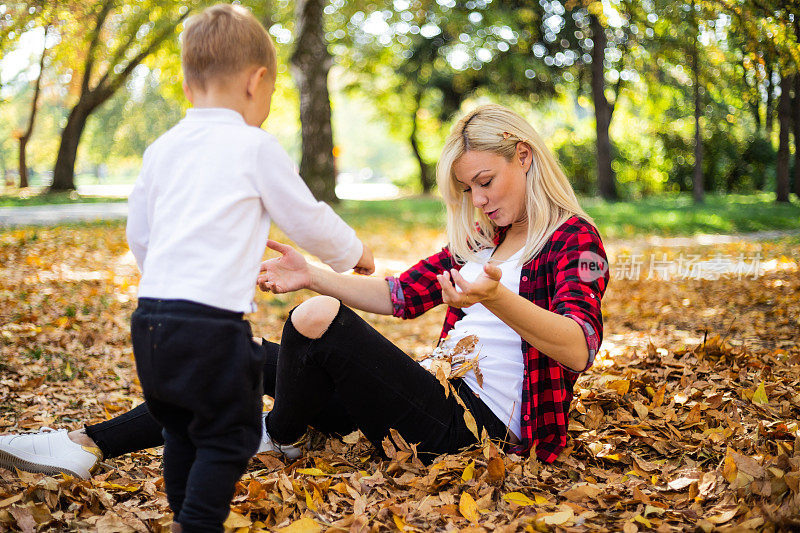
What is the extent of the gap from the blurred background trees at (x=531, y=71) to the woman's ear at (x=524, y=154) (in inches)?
151

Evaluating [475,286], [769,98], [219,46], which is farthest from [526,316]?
[769,98]

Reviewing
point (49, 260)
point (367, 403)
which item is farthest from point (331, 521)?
point (49, 260)

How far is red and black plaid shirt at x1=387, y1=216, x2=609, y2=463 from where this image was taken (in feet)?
7.43

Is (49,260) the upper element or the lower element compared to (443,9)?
lower

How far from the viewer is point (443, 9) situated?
16844mm

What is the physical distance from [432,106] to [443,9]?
975cm

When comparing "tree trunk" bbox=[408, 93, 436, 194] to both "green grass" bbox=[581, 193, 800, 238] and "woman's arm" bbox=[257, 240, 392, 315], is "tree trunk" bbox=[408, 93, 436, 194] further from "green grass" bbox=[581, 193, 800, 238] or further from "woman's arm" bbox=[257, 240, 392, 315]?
"woman's arm" bbox=[257, 240, 392, 315]

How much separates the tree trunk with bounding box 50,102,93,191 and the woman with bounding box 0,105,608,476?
18.9 metres

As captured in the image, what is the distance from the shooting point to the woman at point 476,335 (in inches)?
93.6

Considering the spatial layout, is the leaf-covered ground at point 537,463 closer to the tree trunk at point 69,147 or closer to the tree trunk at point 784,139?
the tree trunk at point 784,139

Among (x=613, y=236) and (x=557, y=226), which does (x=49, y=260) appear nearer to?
(x=557, y=226)

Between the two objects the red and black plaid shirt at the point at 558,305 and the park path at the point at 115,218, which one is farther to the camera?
the park path at the point at 115,218

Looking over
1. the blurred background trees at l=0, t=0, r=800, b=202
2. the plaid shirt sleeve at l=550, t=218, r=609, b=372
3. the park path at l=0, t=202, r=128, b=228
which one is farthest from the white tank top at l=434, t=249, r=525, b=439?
the park path at l=0, t=202, r=128, b=228

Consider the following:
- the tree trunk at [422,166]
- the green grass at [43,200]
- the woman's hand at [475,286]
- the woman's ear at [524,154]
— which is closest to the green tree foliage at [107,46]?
the green grass at [43,200]
